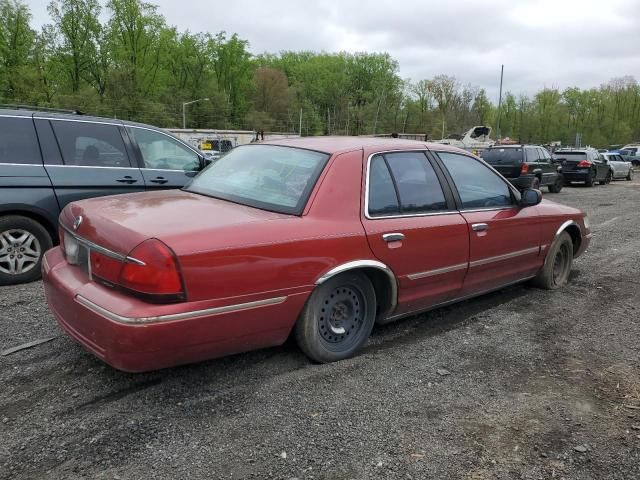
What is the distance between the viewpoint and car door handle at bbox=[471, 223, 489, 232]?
433 centimetres

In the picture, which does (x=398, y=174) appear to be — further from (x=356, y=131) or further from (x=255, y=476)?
(x=356, y=131)

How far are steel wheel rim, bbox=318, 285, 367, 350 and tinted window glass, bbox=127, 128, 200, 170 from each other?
361cm

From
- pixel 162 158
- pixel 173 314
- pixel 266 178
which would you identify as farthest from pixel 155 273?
pixel 162 158

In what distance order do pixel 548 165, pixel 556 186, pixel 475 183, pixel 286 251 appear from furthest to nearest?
pixel 556 186 < pixel 548 165 < pixel 475 183 < pixel 286 251

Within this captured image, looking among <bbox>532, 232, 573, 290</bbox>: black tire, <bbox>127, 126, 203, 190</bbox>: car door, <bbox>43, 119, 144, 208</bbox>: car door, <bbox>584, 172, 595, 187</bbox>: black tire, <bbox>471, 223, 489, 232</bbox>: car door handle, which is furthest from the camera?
<bbox>584, 172, 595, 187</bbox>: black tire

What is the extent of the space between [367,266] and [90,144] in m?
3.82

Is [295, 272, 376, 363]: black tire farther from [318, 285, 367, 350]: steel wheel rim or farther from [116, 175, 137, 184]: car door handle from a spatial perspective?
[116, 175, 137, 184]: car door handle

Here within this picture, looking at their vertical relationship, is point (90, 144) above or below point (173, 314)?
above

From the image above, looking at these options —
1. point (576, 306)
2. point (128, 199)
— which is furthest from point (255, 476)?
point (576, 306)

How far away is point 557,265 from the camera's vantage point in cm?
572

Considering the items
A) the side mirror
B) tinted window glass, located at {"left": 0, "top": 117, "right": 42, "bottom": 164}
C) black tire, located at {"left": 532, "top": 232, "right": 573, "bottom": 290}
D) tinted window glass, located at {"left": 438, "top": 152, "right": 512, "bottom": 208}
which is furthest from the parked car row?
tinted window glass, located at {"left": 0, "top": 117, "right": 42, "bottom": 164}

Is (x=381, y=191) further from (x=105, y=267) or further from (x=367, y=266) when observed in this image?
(x=105, y=267)

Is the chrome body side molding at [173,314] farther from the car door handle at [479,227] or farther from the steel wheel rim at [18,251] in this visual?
the steel wheel rim at [18,251]

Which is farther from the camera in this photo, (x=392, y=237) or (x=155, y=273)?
(x=392, y=237)
